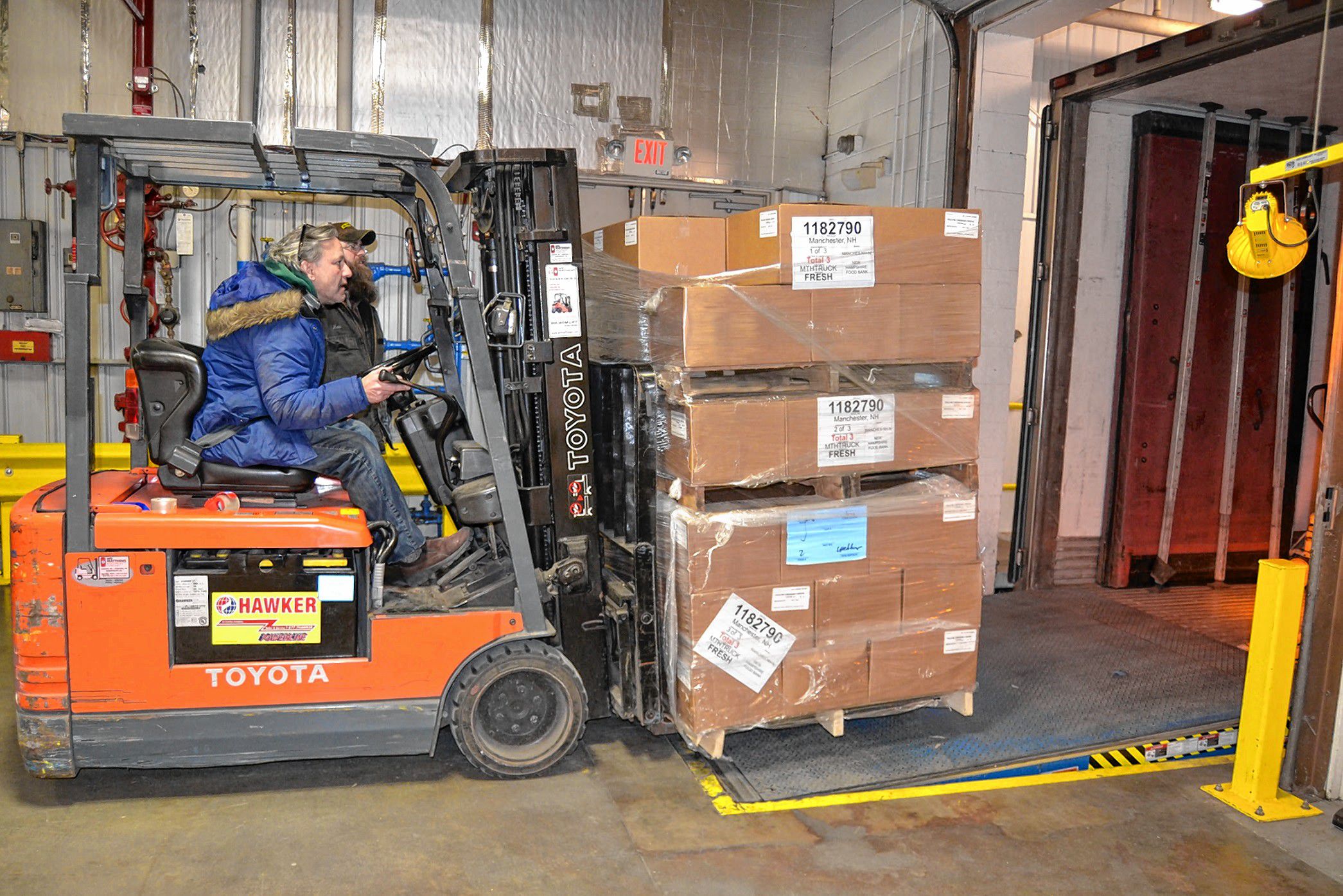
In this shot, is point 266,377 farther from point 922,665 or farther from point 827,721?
point 922,665

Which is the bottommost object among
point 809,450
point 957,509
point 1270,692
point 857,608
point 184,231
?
point 1270,692

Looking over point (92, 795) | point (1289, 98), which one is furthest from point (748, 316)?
point (1289, 98)

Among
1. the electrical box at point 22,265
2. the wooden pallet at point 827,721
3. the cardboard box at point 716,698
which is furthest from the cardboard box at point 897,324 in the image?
the electrical box at point 22,265

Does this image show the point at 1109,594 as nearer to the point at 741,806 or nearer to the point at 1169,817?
the point at 1169,817

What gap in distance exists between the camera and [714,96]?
847 cm

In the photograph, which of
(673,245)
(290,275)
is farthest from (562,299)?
(290,275)

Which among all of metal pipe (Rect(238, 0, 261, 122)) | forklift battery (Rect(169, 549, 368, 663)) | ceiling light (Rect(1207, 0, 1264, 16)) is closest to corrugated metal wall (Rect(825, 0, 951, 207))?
ceiling light (Rect(1207, 0, 1264, 16))

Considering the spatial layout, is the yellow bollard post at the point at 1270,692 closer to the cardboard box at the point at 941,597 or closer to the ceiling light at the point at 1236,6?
the cardboard box at the point at 941,597

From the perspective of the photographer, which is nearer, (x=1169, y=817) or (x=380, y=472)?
(x=1169, y=817)

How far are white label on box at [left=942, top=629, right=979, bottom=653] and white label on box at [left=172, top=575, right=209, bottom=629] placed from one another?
10.6 ft

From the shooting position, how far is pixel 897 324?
4.55 metres

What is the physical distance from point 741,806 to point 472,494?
1.73 meters

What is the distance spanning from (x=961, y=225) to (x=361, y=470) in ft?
9.85

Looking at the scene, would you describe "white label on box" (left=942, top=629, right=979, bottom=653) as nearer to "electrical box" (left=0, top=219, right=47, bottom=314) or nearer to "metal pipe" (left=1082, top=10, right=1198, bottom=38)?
"metal pipe" (left=1082, top=10, right=1198, bottom=38)
